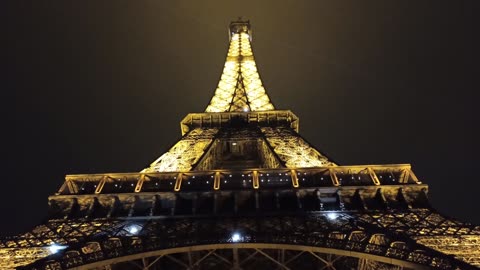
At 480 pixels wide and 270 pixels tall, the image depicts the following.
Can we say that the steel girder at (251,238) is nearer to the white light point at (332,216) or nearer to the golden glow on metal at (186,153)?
the white light point at (332,216)

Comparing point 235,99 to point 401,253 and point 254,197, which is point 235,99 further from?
point 401,253

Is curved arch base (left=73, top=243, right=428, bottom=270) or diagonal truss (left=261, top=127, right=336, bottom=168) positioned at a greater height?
diagonal truss (left=261, top=127, right=336, bottom=168)

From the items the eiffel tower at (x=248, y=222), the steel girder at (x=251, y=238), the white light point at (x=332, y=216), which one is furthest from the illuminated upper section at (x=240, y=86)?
the steel girder at (x=251, y=238)

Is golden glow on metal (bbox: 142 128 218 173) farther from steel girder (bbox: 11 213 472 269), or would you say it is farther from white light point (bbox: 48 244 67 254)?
white light point (bbox: 48 244 67 254)

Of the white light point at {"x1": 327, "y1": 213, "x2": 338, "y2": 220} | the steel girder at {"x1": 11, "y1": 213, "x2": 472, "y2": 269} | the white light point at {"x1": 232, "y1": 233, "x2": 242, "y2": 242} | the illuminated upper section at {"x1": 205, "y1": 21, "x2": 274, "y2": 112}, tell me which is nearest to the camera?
the steel girder at {"x1": 11, "y1": 213, "x2": 472, "y2": 269}

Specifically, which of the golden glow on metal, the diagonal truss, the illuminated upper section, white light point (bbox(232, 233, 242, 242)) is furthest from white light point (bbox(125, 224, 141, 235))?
the illuminated upper section

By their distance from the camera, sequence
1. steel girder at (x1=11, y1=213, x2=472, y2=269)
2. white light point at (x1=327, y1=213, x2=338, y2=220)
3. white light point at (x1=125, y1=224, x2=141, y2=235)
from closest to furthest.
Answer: steel girder at (x1=11, y1=213, x2=472, y2=269), white light point at (x1=125, y1=224, x2=141, y2=235), white light point at (x1=327, y1=213, x2=338, y2=220)

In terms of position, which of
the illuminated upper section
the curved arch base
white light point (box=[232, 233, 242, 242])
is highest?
the illuminated upper section
